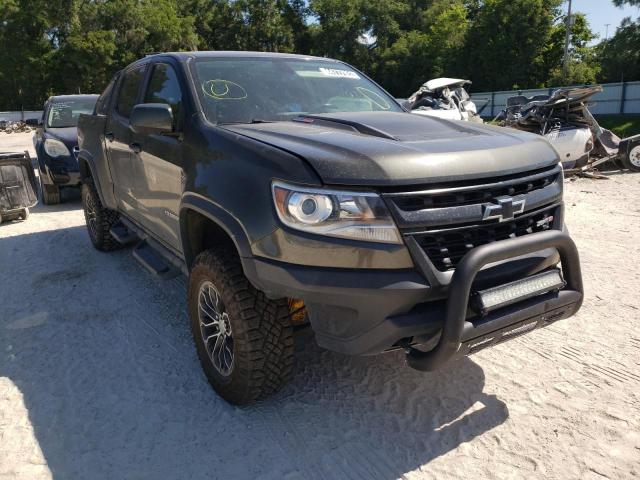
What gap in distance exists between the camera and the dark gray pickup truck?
7.61ft

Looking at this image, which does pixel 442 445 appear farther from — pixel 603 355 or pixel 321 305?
pixel 603 355

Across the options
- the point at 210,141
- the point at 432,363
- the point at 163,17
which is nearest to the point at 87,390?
the point at 210,141

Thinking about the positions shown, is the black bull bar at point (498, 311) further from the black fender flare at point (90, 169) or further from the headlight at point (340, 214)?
the black fender flare at point (90, 169)

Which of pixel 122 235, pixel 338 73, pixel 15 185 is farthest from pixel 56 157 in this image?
pixel 338 73

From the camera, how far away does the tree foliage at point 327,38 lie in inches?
1599

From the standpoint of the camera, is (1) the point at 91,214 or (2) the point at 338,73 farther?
(1) the point at 91,214

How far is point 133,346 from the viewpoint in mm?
3818

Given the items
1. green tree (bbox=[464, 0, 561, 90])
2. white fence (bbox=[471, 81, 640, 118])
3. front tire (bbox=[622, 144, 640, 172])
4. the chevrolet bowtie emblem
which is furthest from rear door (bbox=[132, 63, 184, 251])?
green tree (bbox=[464, 0, 561, 90])

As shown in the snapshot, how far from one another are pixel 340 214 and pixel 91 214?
180 inches

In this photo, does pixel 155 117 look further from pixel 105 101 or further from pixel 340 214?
pixel 105 101

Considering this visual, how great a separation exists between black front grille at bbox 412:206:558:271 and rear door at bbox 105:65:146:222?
8.43 ft

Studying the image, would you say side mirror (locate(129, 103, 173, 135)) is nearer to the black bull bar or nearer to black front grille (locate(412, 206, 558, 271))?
black front grille (locate(412, 206, 558, 271))

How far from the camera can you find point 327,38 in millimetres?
59531

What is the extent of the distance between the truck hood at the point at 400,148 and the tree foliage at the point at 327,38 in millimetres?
33550
